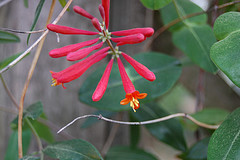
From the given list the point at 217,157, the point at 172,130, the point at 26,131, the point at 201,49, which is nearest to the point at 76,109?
the point at 26,131

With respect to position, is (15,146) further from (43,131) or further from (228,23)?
(228,23)

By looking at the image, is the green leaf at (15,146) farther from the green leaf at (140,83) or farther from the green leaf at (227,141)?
the green leaf at (227,141)

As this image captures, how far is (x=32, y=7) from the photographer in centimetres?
87

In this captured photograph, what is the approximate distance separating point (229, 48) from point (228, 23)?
0.18 feet

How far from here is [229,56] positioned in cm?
42

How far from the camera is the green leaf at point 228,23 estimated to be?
46 cm

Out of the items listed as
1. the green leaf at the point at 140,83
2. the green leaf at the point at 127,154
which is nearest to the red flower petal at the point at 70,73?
the green leaf at the point at 140,83

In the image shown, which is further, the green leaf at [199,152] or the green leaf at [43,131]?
the green leaf at [43,131]

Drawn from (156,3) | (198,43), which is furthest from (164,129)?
(156,3)

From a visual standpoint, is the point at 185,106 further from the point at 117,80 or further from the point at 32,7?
the point at 32,7

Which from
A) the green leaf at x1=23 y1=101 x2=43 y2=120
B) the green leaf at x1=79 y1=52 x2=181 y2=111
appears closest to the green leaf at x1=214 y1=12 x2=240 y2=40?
the green leaf at x1=79 y1=52 x2=181 y2=111

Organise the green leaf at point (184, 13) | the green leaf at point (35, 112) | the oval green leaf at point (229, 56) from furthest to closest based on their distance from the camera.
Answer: the green leaf at point (184, 13)
the green leaf at point (35, 112)
the oval green leaf at point (229, 56)

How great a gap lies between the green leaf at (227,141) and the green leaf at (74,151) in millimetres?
194

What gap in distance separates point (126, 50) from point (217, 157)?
618 mm
